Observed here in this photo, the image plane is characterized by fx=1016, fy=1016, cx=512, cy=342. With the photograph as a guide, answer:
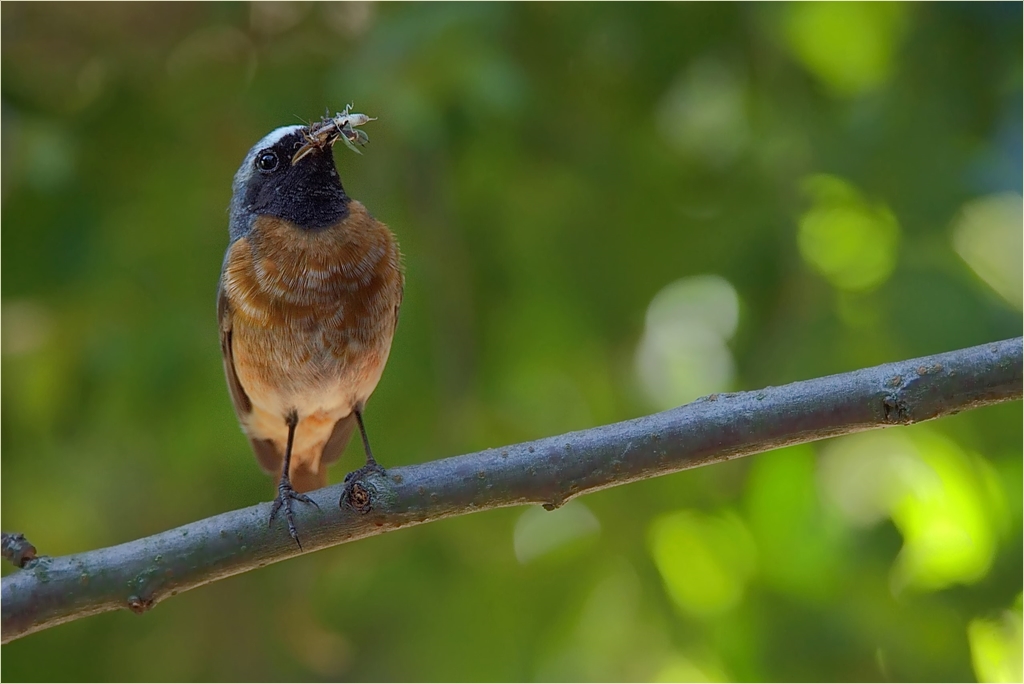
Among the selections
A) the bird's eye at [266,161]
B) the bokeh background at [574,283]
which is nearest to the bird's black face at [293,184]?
the bird's eye at [266,161]

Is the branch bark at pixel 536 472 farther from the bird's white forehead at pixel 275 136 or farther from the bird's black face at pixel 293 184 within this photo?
the bird's white forehead at pixel 275 136

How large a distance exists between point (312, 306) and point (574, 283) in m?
1.24

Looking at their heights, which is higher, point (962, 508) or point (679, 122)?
point (679, 122)

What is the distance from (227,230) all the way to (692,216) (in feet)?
6.91

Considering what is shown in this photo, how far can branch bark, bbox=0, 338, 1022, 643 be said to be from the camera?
2.59m

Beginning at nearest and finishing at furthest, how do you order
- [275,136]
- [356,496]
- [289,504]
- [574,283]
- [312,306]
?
[356,496] → [289,504] → [312,306] → [275,136] → [574,283]

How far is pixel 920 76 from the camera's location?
4355mm

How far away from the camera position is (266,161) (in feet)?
13.5

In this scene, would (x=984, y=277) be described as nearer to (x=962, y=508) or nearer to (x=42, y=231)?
(x=962, y=508)

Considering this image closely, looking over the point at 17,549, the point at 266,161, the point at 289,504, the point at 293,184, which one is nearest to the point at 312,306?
the point at 293,184

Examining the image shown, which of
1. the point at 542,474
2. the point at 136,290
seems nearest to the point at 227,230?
the point at 136,290

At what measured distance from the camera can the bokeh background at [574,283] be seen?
13.4ft

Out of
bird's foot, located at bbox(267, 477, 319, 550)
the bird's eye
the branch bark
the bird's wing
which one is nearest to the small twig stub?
the branch bark

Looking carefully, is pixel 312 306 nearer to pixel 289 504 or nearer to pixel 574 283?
pixel 289 504
